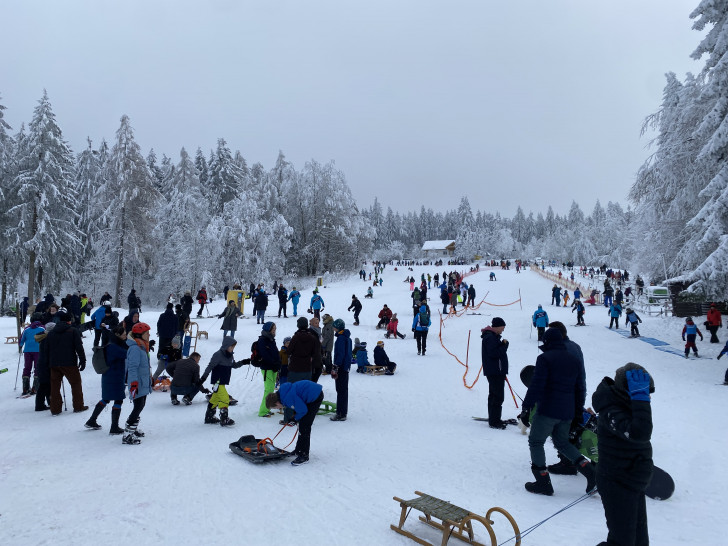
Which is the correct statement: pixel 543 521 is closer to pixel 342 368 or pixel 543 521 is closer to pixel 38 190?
pixel 342 368

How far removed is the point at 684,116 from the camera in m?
17.7

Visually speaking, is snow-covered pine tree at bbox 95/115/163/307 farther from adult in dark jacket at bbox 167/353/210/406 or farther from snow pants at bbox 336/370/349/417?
snow pants at bbox 336/370/349/417

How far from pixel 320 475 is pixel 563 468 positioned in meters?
3.18

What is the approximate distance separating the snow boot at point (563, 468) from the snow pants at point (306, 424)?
3.21 metres

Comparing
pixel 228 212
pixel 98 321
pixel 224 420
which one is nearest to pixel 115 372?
pixel 224 420

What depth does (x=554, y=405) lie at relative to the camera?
18.7ft

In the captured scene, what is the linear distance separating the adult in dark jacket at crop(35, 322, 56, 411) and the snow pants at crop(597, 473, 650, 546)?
31.3 feet

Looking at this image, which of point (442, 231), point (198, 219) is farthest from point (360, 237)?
point (442, 231)

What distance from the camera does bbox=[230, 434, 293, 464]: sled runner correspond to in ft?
22.5

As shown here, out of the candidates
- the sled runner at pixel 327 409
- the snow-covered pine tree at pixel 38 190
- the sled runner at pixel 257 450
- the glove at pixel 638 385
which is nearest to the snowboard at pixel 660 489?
the glove at pixel 638 385

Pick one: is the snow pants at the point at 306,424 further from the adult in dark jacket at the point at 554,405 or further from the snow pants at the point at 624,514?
the snow pants at the point at 624,514

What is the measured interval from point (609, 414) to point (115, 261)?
4503cm

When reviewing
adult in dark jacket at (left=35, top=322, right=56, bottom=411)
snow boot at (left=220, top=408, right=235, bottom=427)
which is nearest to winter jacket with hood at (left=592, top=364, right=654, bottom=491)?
snow boot at (left=220, top=408, right=235, bottom=427)

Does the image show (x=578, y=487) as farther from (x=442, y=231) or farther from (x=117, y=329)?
(x=442, y=231)
